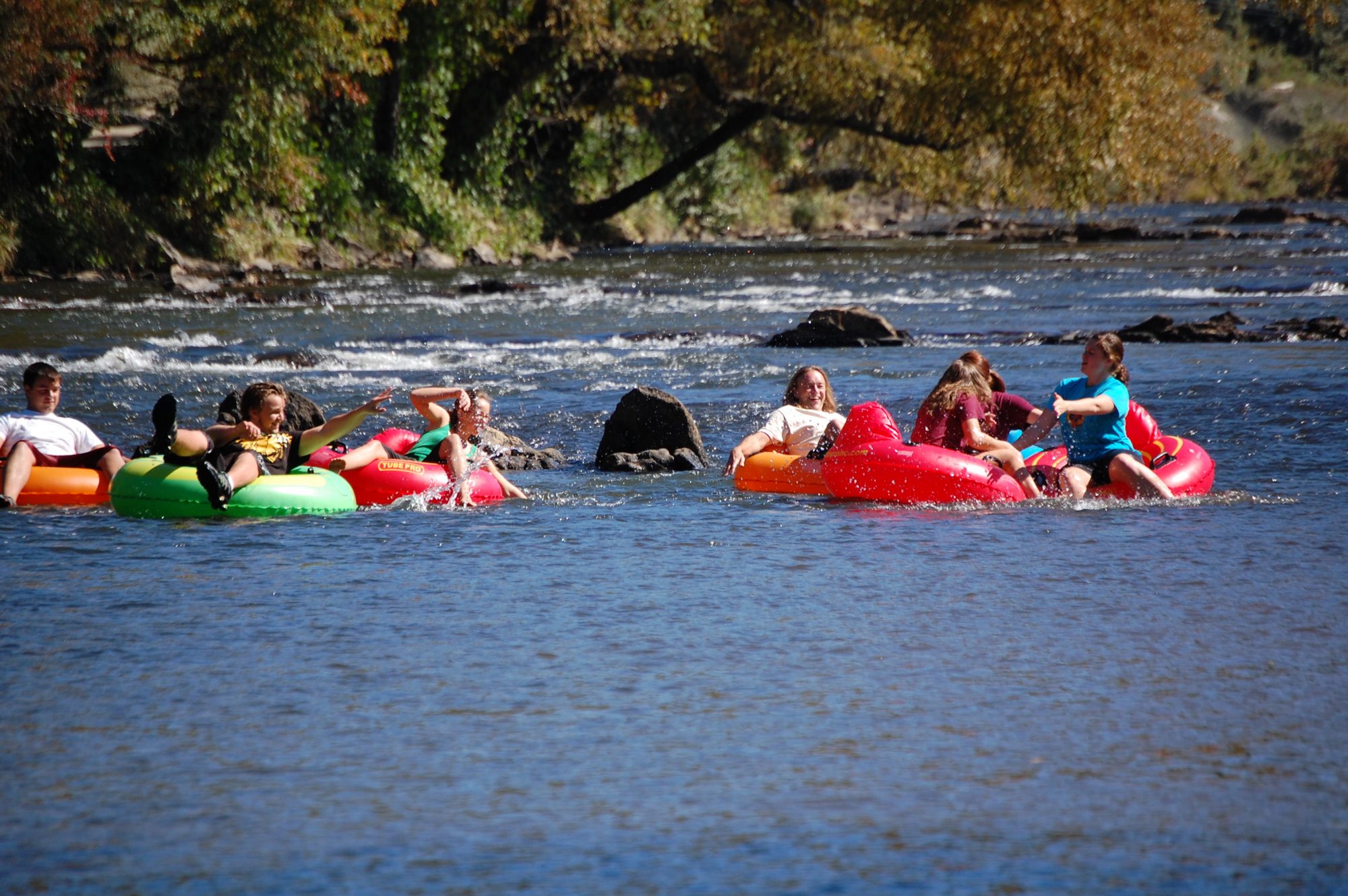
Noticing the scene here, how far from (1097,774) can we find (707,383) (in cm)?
1229

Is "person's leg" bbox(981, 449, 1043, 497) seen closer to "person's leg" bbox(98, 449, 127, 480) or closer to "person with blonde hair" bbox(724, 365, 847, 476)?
"person with blonde hair" bbox(724, 365, 847, 476)

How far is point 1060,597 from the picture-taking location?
25.0 ft

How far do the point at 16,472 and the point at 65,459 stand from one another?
1.19 feet

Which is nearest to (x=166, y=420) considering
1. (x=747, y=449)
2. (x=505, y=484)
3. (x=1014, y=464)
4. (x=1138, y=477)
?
(x=505, y=484)

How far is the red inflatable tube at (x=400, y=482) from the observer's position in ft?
33.9

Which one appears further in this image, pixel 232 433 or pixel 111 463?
pixel 111 463

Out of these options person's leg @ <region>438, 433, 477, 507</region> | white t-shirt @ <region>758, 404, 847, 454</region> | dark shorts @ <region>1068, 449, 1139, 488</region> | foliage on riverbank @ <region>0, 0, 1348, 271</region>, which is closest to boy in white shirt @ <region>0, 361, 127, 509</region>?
person's leg @ <region>438, 433, 477, 507</region>

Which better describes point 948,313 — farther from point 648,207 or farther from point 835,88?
point 648,207

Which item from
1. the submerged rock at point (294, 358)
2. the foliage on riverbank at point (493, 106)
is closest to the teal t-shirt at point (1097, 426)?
the submerged rock at point (294, 358)

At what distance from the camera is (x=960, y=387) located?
10.6m

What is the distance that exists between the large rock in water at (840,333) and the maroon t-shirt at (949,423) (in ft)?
31.5

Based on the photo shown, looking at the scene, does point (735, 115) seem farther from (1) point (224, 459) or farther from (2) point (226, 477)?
(2) point (226, 477)

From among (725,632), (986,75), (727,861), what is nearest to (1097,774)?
(727,861)

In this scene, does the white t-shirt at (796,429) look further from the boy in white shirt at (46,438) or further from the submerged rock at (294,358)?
the submerged rock at (294,358)
